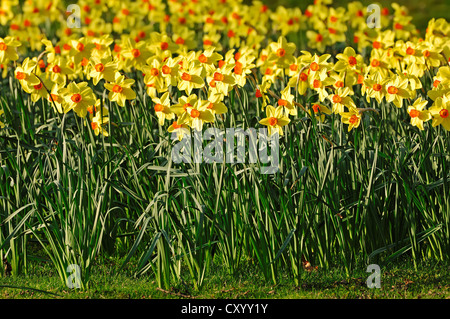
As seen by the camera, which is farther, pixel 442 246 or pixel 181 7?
pixel 181 7

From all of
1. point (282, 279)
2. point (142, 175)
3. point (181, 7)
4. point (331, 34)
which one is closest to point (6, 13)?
point (181, 7)

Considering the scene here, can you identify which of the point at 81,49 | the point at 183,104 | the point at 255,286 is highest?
the point at 81,49

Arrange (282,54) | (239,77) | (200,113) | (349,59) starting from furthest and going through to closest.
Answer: (282,54) → (349,59) → (239,77) → (200,113)

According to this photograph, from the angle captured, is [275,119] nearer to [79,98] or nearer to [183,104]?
[183,104]

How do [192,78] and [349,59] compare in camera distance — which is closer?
[192,78]

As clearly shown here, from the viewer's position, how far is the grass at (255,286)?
9.57 feet

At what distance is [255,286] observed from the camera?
3006 millimetres

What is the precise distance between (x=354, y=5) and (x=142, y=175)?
3038 mm

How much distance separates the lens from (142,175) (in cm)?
344

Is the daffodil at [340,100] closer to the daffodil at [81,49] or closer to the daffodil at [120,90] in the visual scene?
the daffodil at [120,90]

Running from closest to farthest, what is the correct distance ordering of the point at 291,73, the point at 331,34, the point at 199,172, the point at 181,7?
the point at 199,172, the point at 291,73, the point at 331,34, the point at 181,7

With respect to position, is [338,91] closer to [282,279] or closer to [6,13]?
[282,279]

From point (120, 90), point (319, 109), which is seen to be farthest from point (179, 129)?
point (319, 109)

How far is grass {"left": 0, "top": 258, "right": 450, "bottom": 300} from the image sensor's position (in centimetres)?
292
